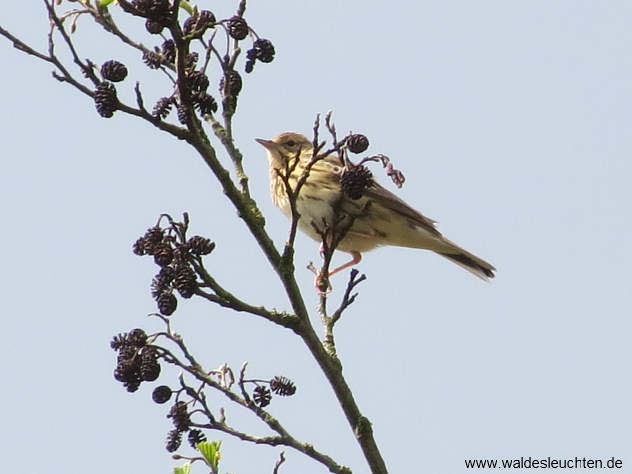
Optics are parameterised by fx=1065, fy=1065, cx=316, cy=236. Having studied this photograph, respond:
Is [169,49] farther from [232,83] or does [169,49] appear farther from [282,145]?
[282,145]

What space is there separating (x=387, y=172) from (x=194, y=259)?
0.91 m

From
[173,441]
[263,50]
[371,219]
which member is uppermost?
[371,219]

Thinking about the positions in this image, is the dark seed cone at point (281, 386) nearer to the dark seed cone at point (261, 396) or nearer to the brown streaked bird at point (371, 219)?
the dark seed cone at point (261, 396)

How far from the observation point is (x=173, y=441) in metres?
4.38

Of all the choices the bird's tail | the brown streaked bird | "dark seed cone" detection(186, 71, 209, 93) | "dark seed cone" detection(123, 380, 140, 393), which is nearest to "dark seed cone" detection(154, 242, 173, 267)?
"dark seed cone" detection(123, 380, 140, 393)

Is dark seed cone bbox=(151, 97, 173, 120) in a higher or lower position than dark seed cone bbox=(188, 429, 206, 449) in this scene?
higher

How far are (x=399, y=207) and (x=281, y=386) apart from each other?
4.41m

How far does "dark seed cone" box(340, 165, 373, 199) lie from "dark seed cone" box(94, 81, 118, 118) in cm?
114

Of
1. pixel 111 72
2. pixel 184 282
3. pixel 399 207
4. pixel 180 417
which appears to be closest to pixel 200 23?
pixel 111 72

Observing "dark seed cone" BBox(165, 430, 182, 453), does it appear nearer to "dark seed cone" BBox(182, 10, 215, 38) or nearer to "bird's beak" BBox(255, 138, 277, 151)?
"dark seed cone" BBox(182, 10, 215, 38)

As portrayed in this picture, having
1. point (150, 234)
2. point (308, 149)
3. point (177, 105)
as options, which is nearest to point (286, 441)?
point (150, 234)

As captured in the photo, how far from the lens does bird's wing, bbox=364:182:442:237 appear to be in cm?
860

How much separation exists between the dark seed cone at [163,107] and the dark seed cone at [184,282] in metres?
0.58

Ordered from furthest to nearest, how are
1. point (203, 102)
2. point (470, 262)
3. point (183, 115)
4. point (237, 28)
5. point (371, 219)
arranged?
point (470, 262) → point (371, 219) → point (237, 28) → point (203, 102) → point (183, 115)
